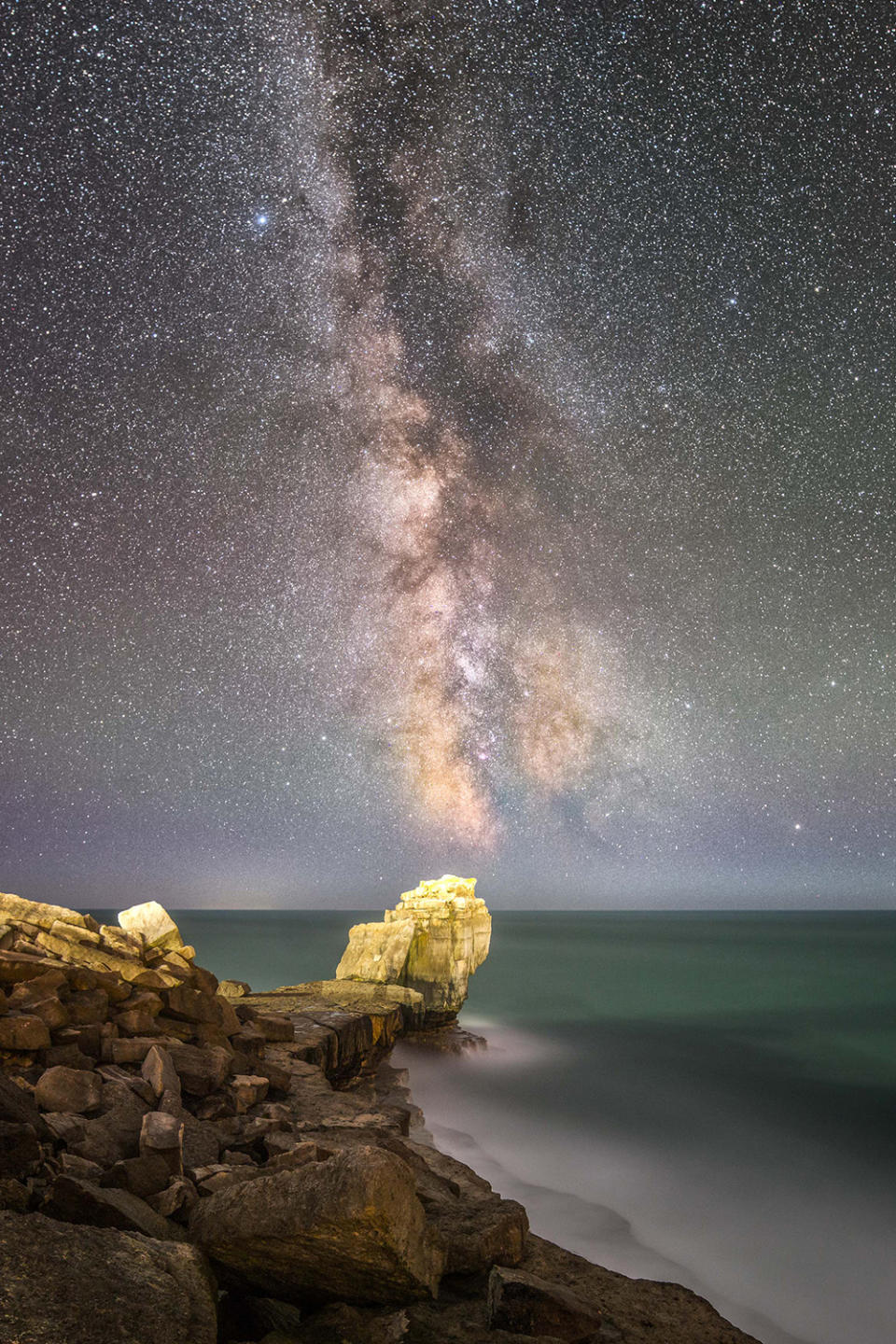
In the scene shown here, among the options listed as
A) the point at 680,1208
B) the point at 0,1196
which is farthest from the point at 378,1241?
the point at 680,1208

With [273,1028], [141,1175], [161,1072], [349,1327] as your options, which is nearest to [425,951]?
[273,1028]

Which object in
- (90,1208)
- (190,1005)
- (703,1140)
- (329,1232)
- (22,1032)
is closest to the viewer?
(329,1232)

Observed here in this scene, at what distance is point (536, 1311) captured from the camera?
5.18 metres

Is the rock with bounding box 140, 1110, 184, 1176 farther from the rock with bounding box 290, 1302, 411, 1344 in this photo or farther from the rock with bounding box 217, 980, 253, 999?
the rock with bounding box 217, 980, 253, 999

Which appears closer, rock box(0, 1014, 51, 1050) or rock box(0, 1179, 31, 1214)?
rock box(0, 1179, 31, 1214)

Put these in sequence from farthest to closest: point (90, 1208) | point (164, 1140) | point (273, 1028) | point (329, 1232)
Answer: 1. point (273, 1028)
2. point (164, 1140)
3. point (90, 1208)
4. point (329, 1232)

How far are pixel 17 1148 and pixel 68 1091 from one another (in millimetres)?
2153

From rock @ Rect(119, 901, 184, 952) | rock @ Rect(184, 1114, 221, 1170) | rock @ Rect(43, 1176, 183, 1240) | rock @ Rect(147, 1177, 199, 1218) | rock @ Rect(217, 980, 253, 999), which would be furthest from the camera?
rock @ Rect(217, 980, 253, 999)

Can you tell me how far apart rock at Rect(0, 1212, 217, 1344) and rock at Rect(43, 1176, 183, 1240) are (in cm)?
16

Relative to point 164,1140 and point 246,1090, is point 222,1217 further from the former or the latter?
point 246,1090

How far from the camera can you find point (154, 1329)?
3.74 meters

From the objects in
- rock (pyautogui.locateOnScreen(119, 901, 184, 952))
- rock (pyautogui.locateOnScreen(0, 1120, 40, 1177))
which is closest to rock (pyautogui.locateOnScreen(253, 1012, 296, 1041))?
rock (pyautogui.locateOnScreen(119, 901, 184, 952))

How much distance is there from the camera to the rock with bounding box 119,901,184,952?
549 inches

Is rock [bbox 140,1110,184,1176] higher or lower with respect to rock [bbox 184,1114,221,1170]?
higher
